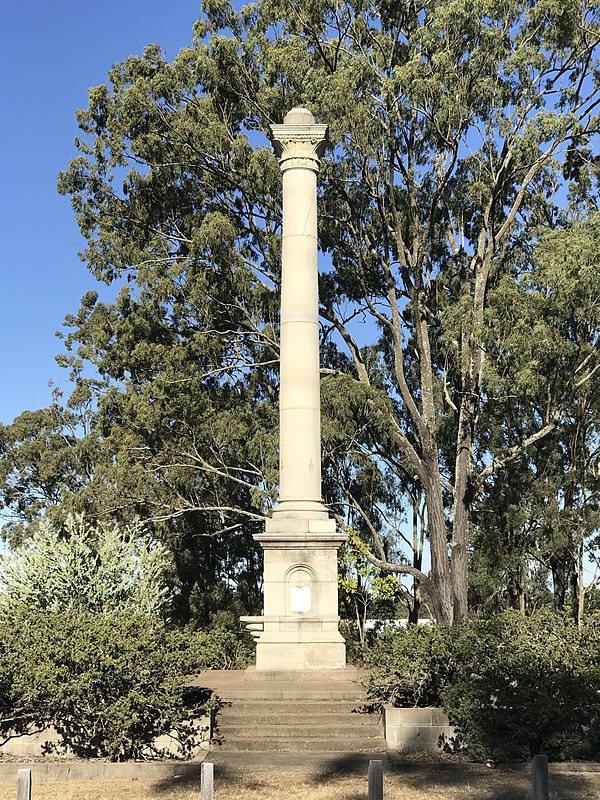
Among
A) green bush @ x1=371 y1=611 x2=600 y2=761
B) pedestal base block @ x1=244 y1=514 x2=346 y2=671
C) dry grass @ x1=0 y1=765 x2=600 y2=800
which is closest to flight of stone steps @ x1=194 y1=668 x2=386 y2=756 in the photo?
green bush @ x1=371 y1=611 x2=600 y2=761

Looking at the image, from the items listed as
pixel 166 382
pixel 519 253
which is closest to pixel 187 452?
pixel 166 382

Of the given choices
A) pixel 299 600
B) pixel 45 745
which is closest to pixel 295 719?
pixel 45 745

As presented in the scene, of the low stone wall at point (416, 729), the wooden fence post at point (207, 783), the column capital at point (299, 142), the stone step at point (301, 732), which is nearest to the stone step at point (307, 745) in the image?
the stone step at point (301, 732)

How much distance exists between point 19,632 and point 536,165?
59.8ft

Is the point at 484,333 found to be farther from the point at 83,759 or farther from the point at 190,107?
the point at 83,759

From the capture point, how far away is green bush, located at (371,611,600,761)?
10727mm

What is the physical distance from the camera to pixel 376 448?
28000mm

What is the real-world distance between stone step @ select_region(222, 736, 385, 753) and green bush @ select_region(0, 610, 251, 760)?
718mm

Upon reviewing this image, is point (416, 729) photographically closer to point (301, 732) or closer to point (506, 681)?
point (506, 681)

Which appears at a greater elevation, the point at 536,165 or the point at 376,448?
the point at 536,165

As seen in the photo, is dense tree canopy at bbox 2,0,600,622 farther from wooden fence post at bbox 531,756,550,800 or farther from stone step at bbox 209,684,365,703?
wooden fence post at bbox 531,756,550,800

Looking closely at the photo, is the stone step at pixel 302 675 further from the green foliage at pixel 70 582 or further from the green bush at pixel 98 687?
the green bush at pixel 98 687

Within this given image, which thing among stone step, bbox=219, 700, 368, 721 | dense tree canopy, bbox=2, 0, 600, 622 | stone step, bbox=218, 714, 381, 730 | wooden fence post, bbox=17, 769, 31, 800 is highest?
dense tree canopy, bbox=2, 0, 600, 622

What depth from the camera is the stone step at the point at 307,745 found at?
11.8m
